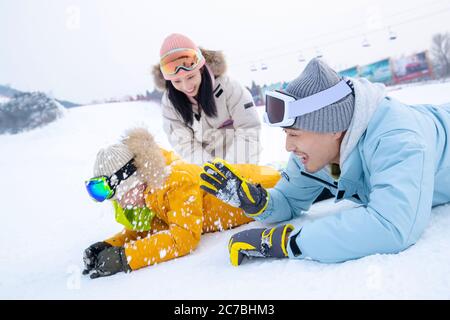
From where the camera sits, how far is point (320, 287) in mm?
903

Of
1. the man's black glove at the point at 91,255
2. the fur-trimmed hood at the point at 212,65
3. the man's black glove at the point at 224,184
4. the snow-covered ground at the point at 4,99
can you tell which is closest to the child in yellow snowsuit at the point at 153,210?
the man's black glove at the point at 91,255

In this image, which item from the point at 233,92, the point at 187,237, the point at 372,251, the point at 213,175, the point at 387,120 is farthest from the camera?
the point at 233,92

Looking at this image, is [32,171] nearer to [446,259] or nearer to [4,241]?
[4,241]

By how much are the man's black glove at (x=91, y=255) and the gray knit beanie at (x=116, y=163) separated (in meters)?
0.27

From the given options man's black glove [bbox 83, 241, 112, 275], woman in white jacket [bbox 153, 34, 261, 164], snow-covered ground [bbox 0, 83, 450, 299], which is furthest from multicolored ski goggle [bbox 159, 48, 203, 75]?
man's black glove [bbox 83, 241, 112, 275]

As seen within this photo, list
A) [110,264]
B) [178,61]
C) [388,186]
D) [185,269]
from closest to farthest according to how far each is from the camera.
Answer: [388,186] < [185,269] < [110,264] < [178,61]

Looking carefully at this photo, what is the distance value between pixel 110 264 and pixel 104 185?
1.05 feet

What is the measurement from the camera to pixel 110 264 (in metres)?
1.46

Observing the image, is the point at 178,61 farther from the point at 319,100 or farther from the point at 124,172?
the point at 319,100

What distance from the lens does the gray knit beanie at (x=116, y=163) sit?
59.5 inches

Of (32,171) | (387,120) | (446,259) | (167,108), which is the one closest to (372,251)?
(446,259)

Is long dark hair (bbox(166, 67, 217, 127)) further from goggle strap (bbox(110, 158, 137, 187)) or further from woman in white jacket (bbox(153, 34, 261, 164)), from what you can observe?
goggle strap (bbox(110, 158, 137, 187))

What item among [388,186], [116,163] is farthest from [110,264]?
[388,186]
